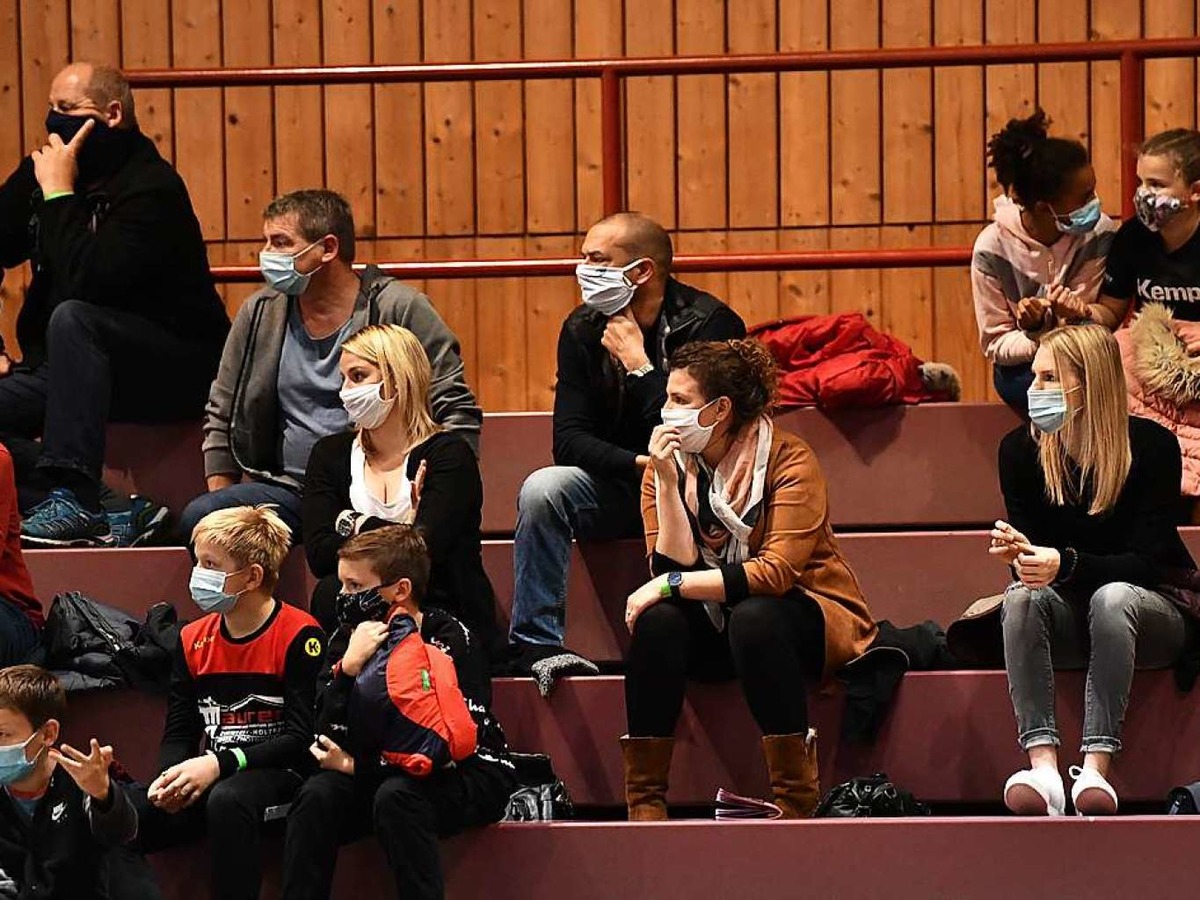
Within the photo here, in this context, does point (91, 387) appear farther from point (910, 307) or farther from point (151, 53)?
point (910, 307)

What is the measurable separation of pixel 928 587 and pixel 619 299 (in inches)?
33.7

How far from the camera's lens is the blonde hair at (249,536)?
3.78 m

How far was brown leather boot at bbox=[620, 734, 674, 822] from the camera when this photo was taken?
3.77 m

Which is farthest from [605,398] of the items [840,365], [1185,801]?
[1185,801]

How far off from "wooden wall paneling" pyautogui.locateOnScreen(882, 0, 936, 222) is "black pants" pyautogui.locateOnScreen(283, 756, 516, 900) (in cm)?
323

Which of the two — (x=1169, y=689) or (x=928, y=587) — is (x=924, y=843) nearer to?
(x=1169, y=689)

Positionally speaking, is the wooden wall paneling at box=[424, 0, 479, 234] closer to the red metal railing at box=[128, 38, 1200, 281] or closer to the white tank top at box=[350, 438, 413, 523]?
the red metal railing at box=[128, 38, 1200, 281]

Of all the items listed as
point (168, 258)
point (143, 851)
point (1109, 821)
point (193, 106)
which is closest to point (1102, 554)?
point (1109, 821)

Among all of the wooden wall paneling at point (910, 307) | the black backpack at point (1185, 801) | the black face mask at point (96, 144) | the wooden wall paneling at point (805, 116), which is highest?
the wooden wall paneling at point (805, 116)

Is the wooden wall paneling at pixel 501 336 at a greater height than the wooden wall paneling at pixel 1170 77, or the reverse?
the wooden wall paneling at pixel 1170 77

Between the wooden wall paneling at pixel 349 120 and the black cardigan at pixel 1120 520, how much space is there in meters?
3.04

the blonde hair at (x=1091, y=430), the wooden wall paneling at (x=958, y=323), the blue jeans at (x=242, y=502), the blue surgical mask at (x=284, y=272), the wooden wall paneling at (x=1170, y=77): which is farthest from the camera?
the wooden wall paneling at (x=958, y=323)

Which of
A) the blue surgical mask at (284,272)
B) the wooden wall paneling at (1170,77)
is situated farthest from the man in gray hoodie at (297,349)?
the wooden wall paneling at (1170,77)

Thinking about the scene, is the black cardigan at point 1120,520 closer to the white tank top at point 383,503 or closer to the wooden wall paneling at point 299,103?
the white tank top at point 383,503
